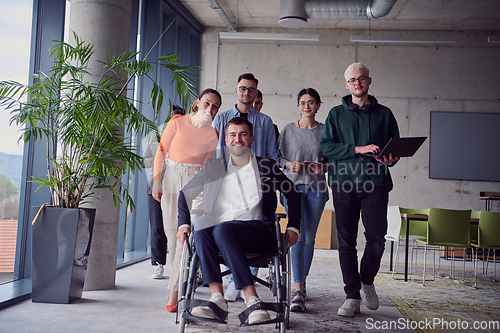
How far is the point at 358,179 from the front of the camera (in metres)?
2.72

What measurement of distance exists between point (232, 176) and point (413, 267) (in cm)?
390

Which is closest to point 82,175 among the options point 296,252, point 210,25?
point 296,252

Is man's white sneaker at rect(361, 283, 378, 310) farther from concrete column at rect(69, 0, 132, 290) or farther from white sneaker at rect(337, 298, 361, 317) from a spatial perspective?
concrete column at rect(69, 0, 132, 290)

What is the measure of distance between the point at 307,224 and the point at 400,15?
5.39 m

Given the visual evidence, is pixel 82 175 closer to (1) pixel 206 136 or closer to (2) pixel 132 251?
(1) pixel 206 136

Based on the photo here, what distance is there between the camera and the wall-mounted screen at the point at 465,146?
23.7 ft

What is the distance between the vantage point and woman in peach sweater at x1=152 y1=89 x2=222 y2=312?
9.95 feet

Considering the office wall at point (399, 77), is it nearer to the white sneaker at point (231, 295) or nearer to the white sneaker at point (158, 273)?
the white sneaker at point (158, 273)

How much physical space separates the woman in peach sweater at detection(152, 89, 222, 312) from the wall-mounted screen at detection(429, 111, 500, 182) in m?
5.57

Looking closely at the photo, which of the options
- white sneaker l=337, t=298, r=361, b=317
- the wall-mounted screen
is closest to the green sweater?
white sneaker l=337, t=298, r=361, b=317

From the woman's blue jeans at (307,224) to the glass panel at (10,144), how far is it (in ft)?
7.34

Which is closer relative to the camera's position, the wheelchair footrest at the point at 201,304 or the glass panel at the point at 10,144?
the wheelchair footrest at the point at 201,304

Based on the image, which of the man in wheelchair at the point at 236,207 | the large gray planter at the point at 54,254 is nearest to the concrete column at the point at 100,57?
the large gray planter at the point at 54,254

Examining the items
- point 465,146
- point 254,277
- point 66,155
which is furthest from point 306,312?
point 465,146
